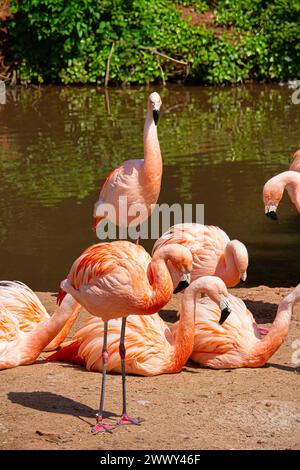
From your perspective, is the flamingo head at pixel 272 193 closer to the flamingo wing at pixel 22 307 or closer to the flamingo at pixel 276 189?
the flamingo at pixel 276 189

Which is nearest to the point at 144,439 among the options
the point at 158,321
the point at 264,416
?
the point at 264,416

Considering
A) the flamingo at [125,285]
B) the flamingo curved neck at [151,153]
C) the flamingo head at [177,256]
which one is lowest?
the flamingo at [125,285]

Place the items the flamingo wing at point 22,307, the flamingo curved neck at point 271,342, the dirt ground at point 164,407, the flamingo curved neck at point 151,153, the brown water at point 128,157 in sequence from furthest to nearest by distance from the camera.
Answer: the brown water at point 128,157 → the flamingo curved neck at point 151,153 → the flamingo wing at point 22,307 → the flamingo curved neck at point 271,342 → the dirt ground at point 164,407

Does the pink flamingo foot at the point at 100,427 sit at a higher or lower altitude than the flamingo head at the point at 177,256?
lower

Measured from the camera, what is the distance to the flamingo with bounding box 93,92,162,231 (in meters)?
6.82

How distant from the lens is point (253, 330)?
574cm

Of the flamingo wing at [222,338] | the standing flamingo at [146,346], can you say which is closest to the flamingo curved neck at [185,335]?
the standing flamingo at [146,346]

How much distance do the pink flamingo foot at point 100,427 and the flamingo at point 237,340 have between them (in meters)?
1.15

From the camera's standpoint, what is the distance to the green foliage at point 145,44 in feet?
53.2

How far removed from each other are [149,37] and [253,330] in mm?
11361

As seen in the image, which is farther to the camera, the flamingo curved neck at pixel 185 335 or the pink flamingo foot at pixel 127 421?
the flamingo curved neck at pixel 185 335

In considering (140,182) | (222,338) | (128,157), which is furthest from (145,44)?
(222,338)

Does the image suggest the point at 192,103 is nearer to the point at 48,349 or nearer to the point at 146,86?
the point at 146,86

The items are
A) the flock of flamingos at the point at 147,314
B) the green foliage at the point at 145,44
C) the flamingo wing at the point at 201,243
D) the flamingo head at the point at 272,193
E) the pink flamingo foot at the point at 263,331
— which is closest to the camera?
the flock of flamingos at the point at 147,314
